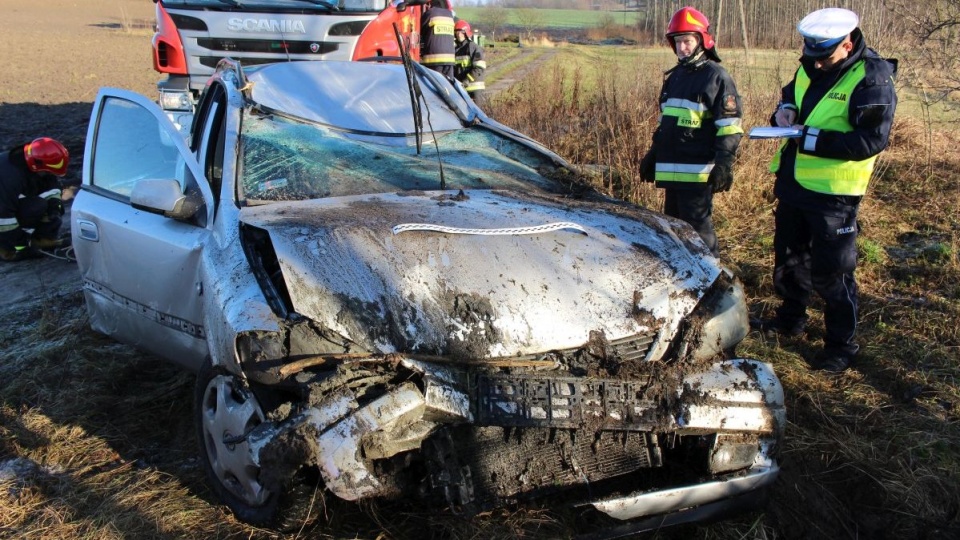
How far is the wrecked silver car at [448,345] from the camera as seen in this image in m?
2.17

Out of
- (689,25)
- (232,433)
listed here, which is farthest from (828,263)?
(232,433)

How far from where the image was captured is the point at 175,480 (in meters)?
2.83

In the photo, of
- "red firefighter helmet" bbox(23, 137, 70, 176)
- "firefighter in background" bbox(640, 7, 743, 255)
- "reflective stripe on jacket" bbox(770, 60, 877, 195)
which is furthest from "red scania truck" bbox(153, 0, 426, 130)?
"reflective stripe on jacket" bbox(770, 60, 877, 195)

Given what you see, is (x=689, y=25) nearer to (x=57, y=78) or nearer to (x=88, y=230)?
(x=88, y=230)

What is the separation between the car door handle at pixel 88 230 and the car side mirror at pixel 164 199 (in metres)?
0.59

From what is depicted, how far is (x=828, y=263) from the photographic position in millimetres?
3695

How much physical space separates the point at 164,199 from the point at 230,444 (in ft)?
3.73

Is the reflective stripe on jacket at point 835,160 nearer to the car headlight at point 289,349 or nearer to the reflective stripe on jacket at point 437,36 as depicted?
the car headlight at point 289,349

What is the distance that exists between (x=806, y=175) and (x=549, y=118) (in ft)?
14.2

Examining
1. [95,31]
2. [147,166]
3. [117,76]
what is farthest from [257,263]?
[95,31]

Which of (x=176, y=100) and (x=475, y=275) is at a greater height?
(x=176, y=100)

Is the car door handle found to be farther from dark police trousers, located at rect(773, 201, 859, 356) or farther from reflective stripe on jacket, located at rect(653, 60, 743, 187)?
dark police trousers, located at rect(773, 201, 859, 356)

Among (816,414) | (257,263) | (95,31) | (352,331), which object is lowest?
(816,414)

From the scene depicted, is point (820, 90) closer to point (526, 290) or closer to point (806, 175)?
point (806, 175)
